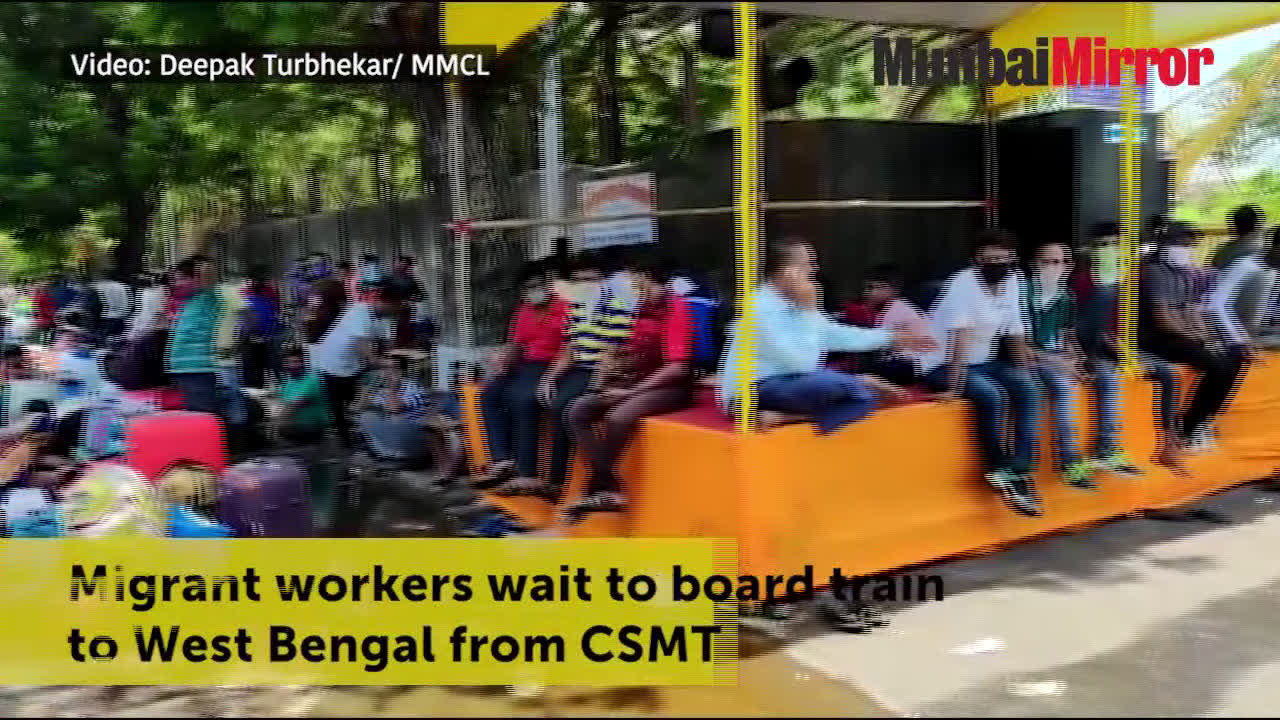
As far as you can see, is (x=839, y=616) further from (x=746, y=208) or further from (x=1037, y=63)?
(x=1037, y=63)

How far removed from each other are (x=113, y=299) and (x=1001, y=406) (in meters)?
9.93

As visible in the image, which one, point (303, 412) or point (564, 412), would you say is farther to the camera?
point (303, 412)

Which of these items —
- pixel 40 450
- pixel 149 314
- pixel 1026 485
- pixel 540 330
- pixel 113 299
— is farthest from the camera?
pixel 113 299

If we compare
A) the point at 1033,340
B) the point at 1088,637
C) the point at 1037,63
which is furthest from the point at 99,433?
the point at 1037,63

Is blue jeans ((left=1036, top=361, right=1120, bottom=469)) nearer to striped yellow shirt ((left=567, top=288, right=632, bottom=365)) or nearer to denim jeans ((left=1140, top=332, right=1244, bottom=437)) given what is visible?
denim jeans ((left=1140, top=332, right=1244, bottom=437))

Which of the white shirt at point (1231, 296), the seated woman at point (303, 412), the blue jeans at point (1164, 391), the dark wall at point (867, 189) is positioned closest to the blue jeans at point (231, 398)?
the seated woman at point (303, 412)

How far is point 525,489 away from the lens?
5.86 m

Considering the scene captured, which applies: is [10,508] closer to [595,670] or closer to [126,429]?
[126,429]

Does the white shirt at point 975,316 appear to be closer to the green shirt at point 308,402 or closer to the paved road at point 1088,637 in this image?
the paved road at point 1088,637

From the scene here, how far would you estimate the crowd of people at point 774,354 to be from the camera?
15.5ft

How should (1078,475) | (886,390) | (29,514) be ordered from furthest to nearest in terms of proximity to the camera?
(1078,475) → (886,390) → (29,514)

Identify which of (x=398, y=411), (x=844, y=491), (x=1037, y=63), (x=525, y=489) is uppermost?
(x=1037, y=63)

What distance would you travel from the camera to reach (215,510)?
444 cm

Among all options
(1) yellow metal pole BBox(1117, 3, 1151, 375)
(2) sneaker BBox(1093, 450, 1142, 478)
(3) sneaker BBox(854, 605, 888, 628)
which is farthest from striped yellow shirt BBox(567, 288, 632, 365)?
(1) yellow metal pole BBox(1117, 3, 1151, 375)
